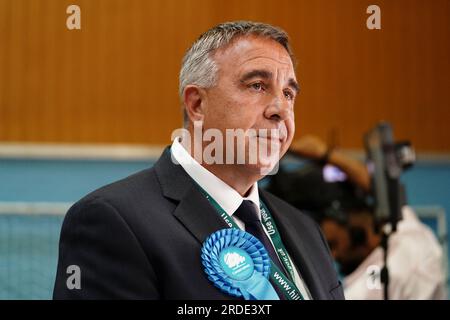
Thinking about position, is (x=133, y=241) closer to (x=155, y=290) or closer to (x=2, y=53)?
(x=155, y=290)

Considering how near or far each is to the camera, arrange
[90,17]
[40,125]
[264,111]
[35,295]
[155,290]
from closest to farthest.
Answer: [155,290], [264,111], [35,295], [90,17], [40,125]

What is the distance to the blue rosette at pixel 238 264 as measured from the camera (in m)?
1.30

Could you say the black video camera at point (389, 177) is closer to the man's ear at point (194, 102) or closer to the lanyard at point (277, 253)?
the lanyard at point (277, 253)

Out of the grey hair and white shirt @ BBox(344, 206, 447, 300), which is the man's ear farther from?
white shirt @ BBox(344, 206, 447, 300)

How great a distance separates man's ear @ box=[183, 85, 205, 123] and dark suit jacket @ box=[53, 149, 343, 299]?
0.50 ft

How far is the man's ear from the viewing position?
4.84 ft

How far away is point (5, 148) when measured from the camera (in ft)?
15.2

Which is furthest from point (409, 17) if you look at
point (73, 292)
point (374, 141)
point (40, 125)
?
point (73, 292)

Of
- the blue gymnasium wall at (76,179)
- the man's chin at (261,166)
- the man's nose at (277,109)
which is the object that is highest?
the man's nose at (277,109)

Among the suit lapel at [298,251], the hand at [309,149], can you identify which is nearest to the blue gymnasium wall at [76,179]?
the hand at [309,149]

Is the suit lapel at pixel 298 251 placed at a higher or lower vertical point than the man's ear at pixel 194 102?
lower

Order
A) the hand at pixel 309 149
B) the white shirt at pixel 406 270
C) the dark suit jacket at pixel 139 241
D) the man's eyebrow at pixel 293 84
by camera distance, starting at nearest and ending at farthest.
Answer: the dark suit jacket at pixel 139 241
the man's eyebrow at pixel 293 84
the white shirt at pixel 406 270
the hand at pixel 309 149

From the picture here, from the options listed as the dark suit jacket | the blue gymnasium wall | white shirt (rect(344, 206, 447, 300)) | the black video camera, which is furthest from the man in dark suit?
the blue gymnasium wall

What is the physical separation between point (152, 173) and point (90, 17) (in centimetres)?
309
